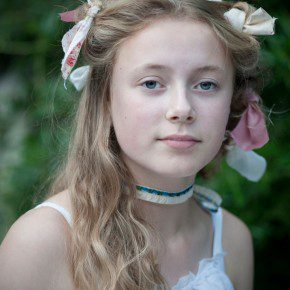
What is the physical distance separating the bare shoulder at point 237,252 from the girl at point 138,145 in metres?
0.11

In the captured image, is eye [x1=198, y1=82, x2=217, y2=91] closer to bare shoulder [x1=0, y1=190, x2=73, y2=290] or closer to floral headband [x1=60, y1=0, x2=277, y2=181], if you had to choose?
floral headband [x1=60, y1=0, x2=277, y2=181]

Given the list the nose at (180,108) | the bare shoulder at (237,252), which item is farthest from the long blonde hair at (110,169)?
the bare shoulder at (237,252)

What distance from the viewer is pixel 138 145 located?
1.71 m

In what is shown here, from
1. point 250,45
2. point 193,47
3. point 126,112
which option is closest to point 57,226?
point 126,112

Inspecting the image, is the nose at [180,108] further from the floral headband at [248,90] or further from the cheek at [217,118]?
the floral headband at [248,90]

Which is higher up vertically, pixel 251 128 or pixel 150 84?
pixel 150 84

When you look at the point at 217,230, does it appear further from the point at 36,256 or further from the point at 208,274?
the point at 36,256

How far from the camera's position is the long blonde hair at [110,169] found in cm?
170

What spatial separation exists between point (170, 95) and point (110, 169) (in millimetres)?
303

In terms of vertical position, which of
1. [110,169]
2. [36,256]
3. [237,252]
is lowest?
[237,252]

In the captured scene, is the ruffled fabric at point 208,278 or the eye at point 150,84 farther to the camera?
the ruffled fabric at point 208,278

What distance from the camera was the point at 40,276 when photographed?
1.65 meters

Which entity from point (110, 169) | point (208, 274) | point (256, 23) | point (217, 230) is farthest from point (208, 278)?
point (256, 23)

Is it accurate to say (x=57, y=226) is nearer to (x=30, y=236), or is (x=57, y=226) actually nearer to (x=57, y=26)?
(x=30, y=236)
